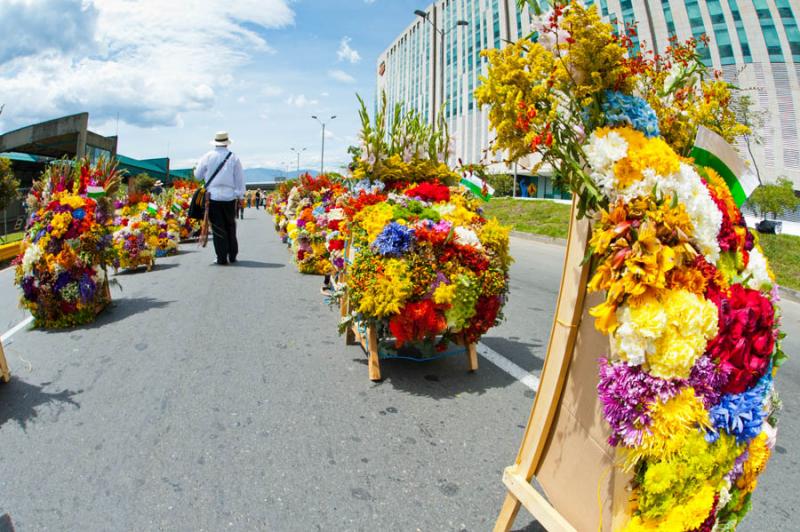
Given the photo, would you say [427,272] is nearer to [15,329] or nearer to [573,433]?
[573,433]

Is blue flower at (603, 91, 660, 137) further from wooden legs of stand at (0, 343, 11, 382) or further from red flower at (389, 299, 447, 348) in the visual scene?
wooden legs of stand at (0, 343, 11, 382)

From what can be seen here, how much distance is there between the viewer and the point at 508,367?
→ 4684 millimetres

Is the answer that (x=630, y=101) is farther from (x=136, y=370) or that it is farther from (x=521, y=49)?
(x=136, y=370)

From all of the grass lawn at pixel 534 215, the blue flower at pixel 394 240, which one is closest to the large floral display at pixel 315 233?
the blue flower at pixel 394 240

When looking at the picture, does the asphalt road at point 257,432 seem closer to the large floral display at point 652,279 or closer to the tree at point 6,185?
the large floral display at point 652,279

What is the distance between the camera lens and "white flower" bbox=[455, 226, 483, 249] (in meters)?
4.13

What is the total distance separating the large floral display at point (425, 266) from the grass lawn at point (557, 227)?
2.57 feet

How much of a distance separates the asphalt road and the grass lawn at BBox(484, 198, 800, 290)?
6.45ft

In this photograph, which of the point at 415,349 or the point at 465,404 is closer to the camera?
the point at 465,404

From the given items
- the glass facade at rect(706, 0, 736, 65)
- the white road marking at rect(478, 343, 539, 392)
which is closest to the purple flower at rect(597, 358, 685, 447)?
the white road marking at rect(478, 343, 539, 392)

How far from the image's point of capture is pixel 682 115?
2.07 meters

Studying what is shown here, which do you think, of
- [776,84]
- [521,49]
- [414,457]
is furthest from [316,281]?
[776,84]

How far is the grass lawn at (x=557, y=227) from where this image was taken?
10.8 m

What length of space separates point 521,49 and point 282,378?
129 inches
